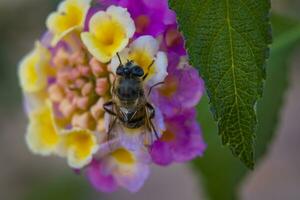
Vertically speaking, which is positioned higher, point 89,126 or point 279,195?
point 89,126

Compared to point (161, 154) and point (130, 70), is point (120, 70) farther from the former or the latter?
point (161, 154)

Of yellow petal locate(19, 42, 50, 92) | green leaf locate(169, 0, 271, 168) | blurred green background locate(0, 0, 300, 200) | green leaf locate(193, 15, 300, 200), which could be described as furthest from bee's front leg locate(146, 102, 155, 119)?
blurred green background locate(0, 0, 300, 200)

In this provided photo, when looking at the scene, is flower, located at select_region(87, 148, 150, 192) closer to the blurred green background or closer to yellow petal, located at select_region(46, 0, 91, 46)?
yellow petal, located at select_region(46, 0, 91, 46)

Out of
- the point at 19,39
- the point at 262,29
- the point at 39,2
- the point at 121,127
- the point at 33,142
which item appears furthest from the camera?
the point at 19,39

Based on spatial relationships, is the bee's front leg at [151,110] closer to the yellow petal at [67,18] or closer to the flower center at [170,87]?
the flower center at [170,87]

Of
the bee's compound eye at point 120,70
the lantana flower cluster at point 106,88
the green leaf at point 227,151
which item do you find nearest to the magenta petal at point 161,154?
the lantana flower cluster at point 106,88

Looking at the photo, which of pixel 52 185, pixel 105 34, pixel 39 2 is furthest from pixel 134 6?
pixel 39 2

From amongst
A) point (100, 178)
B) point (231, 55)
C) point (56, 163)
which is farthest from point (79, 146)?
point (56, 163)

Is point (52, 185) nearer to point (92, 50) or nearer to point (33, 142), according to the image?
point (33, 142)
